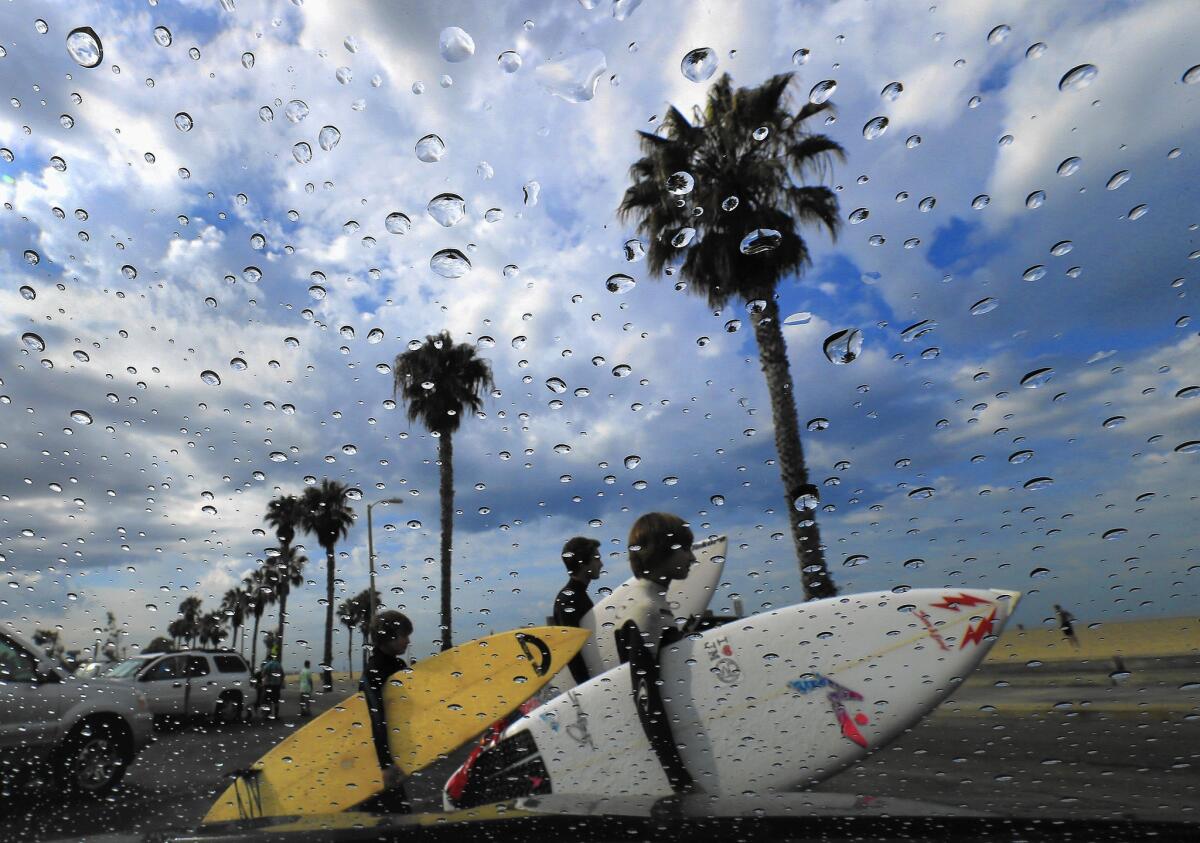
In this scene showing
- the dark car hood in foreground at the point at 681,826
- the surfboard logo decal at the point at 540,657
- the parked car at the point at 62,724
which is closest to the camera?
the dark car hood in foreground at the point at 681,826

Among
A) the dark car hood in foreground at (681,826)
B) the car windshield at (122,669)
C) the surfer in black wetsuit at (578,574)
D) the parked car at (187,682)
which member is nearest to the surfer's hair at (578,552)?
the surfer in black wetsuit at (578,574)

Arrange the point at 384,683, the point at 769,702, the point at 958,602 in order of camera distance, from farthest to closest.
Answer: the point at 769,702 → the point at 958,602 → the point at 384,683

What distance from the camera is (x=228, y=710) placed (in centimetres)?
146

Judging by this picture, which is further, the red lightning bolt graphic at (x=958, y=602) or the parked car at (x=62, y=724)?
the red lightning bolt graphic at (x=958, y=602)

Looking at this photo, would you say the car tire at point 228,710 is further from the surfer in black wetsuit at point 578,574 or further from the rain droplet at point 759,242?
the rain droplet at point 759,242

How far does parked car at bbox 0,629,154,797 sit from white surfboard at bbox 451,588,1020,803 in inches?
36.1

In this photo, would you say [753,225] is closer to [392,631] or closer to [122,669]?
[392,631]

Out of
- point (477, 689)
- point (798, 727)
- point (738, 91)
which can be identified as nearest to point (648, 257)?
point (738, 91)

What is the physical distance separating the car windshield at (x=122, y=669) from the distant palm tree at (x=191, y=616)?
0.34ft

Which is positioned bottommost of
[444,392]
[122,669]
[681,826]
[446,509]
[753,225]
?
[681,826]

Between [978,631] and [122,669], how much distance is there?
7.66 feet

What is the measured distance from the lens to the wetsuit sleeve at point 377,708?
1.78 meters

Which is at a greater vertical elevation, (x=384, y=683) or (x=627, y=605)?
(x=627, y=605)

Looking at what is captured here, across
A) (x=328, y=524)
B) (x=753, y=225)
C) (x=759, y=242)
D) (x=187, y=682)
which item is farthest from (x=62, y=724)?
(x=753, y=225)
